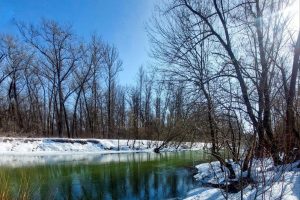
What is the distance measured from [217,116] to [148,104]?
4369 centimetres

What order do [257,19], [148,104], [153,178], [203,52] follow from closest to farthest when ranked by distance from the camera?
[257,19] → [153,178] → [203,52] → [148,104]

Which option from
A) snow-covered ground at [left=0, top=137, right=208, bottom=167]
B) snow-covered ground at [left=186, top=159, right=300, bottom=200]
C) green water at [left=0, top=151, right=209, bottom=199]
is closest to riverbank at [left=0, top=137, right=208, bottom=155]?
snow-covered ground at [left=0, top=137, right=208, bottom=167]

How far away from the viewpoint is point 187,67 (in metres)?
14.5

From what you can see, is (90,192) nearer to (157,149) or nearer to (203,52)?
(203,52)

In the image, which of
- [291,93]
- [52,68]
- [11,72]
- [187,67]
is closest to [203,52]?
[187,67]

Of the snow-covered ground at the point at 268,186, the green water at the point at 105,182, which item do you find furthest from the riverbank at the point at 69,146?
the snow-covered ground at the point at 268,186

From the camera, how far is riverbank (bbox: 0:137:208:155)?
27.1m

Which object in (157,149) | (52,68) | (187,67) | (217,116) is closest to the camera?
(217,116)

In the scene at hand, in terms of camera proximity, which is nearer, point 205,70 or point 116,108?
point 205,70

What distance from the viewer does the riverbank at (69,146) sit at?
27.1 metres

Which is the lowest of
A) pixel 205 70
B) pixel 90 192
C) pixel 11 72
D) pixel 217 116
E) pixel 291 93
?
pixel 90 192

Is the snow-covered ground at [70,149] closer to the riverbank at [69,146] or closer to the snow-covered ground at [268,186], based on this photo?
the riverbank at [69,146]

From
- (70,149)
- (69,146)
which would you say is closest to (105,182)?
(70,149)

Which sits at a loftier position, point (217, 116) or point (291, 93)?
point (291, 93)
